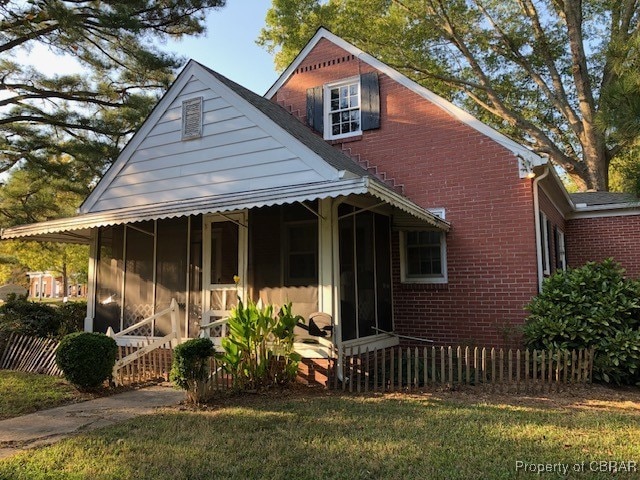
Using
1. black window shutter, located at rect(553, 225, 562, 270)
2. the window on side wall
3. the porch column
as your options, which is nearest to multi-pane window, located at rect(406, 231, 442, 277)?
the window on side wall

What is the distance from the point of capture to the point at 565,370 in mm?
7426

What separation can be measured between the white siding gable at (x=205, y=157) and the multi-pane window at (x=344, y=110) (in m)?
3.05

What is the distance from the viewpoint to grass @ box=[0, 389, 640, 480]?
13.9 ft

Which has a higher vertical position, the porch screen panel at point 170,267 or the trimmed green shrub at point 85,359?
the porch screen panel at point 170,267

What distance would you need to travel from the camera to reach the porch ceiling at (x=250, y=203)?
6.62m

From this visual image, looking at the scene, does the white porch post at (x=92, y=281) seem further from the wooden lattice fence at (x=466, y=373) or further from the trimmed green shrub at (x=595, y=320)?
the trimmed green shrub at (x=595, y=320)

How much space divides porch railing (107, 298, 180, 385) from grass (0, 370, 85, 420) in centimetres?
74

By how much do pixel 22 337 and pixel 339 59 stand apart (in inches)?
379

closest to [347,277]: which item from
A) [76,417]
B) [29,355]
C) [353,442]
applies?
[353,442]

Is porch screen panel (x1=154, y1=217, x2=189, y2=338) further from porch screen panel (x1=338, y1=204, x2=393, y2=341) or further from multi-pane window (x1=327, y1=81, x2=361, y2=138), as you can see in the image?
multi-pane window (x1=327, y1=81, x2=361, y2=138)

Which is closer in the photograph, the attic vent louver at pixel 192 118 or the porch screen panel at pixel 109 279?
the attic vent louver at pixel 192 118

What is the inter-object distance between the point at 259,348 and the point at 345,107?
6.61 metres

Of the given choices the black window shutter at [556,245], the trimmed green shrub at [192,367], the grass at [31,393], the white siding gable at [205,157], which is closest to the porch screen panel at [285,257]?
the white siding gable at [205,157]

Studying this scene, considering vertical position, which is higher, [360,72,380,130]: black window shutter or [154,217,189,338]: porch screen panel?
[360,72,380,130]: black window shutter
